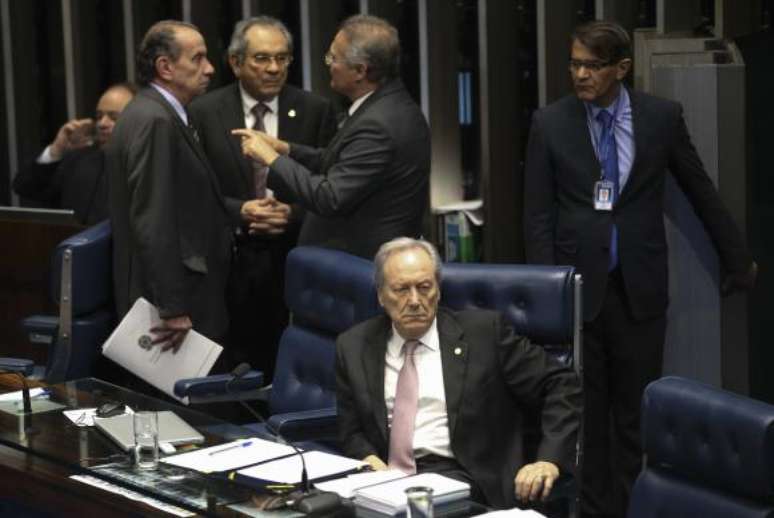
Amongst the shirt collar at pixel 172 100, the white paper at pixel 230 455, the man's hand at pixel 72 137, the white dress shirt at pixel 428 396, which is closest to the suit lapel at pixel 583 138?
the white dress shirt at pixel 428 396

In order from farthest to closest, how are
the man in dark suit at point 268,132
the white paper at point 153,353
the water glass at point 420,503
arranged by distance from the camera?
the man in dark suit at point 268,132
the white paper at point 153,353
the water glass at point 420,503

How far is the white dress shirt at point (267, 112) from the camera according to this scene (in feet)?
17.9

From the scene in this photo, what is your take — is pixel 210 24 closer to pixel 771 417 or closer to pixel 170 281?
pixel 170 281

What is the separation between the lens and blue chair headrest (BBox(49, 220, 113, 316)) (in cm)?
516

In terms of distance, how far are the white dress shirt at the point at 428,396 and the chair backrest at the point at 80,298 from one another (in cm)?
154

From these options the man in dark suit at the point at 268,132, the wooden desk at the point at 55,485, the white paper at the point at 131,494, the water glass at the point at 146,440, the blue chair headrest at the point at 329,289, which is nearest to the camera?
the white paper at the point at 131,494

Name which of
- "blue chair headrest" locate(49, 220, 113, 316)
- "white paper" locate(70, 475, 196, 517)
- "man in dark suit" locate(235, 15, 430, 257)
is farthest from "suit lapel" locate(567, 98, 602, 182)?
"white paper" locate(70, 475, 196, 517)

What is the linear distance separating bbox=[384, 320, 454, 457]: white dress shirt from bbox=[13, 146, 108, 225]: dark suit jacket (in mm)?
2326

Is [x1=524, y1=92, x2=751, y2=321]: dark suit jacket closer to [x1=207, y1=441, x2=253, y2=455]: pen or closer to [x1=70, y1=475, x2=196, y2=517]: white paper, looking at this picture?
[x1=207, y1=441, x2=253, y2=455]: pen

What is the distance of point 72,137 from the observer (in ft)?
21.1

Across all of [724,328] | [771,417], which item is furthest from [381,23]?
[771,417]

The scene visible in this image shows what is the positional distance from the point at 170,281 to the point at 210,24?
2570 millimetres

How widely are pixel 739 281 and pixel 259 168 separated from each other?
5.74 ft

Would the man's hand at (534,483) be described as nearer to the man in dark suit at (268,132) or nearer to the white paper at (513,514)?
the white paper at (513,514)
